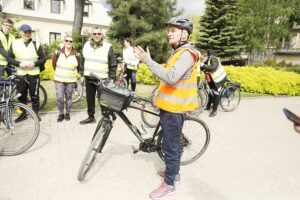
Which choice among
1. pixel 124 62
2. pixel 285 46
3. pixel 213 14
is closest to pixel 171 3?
pixel 213 14

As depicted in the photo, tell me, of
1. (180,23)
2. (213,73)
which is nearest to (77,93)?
(213,73)

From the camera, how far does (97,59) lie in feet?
20.4

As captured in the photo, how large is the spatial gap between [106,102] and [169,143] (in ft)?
3.16

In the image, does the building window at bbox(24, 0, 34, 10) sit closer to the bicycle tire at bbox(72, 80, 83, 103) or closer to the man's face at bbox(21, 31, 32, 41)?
the bicycle tire at bbox(72, 80, 83, 103)

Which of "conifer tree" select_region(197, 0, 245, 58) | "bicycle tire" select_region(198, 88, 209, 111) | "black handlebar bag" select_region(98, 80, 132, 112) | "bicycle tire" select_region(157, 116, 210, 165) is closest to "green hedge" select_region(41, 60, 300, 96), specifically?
"bicycle tire" select_region(198, 88, 209, 111)

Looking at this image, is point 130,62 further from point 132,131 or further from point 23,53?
point 132,131

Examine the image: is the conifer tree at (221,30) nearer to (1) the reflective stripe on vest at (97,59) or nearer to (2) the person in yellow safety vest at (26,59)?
(1) the reflective stripe on vest at (97,59)

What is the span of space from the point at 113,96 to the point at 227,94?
18.4 ft

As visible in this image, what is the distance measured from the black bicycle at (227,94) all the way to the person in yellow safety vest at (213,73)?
0.15 meters

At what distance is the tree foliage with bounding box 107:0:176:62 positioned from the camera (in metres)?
23.0

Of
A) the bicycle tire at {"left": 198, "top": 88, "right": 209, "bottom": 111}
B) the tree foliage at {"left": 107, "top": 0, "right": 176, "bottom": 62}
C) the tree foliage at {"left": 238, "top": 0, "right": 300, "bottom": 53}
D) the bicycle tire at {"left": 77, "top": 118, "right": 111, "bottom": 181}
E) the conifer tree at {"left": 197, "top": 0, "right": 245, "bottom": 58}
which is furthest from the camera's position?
the conifer tree at {"left": 197, "top": 0, "right": 245, "bottom": 58}

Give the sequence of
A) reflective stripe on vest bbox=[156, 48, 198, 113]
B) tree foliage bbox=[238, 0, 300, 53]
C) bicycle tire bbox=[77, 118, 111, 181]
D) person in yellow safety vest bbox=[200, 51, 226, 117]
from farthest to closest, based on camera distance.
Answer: tree foliage bbox=[238, 0, 300, 53]
person in yellow safety vest bbox=[200, 51, 226, 117]
bicycle tire bbox=[77, 118, 111, 181]
reflective stripe on vest bbox=[156, 48, 198, 113]

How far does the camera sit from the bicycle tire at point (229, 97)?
8.77 m

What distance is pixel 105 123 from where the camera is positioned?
4.08 m
